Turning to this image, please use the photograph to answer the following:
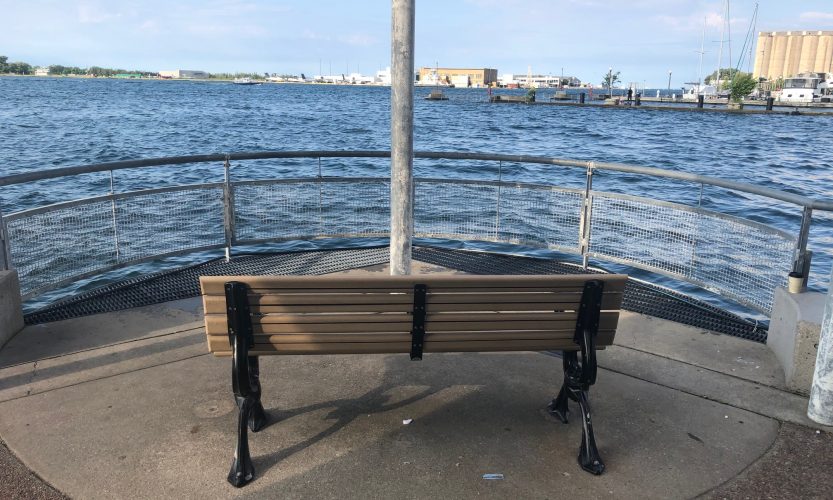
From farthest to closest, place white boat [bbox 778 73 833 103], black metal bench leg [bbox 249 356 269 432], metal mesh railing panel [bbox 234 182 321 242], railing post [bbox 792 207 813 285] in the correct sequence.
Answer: white boat [bbox 778 73 833 103] → metal mesh railing panel [bbox 234 182 321 242] → railing post [bbox 792 207 813 285] → black metal bench leg [bbox 249 356 269 432]

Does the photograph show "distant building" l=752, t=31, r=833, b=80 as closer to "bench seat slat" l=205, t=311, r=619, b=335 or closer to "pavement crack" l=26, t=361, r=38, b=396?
"bench seat slat" l=205, t=311, r=619, b=335

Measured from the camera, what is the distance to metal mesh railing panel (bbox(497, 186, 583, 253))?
294 inches

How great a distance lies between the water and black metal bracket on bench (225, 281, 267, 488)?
34.6 ft

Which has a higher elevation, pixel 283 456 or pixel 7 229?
pixel 7 229

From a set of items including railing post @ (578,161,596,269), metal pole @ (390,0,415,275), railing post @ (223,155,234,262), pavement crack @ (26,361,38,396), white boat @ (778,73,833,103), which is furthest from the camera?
white boat @ (778,73,833,103)

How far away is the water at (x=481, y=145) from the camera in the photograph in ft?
Result: 72.1

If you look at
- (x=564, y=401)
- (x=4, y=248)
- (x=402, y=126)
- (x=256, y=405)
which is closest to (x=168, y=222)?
(x=4, y=248)

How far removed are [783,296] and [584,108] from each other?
99956 millimetres

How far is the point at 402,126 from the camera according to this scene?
15.9 feet

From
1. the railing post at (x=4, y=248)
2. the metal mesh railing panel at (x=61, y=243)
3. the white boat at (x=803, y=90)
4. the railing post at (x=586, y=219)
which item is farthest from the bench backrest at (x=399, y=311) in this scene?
the white boat at (x=803, y=90)

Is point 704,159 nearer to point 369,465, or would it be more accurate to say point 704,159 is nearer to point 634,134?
point 634,134

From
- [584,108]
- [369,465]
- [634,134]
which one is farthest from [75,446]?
[584,108]

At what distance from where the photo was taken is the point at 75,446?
388cm

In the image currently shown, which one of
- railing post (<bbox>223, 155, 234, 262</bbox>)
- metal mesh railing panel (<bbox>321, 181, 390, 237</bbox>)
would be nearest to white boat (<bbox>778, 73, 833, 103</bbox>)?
metal mesh railing panel (<bbox>321, 181, 390, 237</bbox>)
